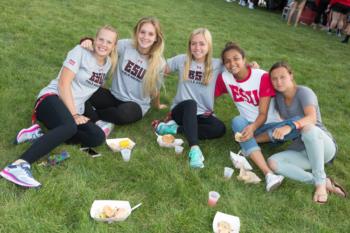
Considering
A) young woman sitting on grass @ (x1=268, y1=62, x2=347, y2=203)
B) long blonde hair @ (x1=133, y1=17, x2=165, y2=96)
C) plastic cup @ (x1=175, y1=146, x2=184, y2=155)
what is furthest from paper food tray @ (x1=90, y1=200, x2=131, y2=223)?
long blonde hair @ (x1=133, y1=17, x2=165, y2=96)

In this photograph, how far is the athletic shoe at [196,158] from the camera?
3.79m

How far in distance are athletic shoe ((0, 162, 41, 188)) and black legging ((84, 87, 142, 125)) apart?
3.84ft

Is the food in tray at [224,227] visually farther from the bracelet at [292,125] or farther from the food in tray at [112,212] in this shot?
the bracelet at [292,125]

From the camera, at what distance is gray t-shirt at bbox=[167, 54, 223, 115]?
4.41 meters

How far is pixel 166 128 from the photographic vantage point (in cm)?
439

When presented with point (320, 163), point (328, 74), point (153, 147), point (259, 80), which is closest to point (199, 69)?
point (259, 80)

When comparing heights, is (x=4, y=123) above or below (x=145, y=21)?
below

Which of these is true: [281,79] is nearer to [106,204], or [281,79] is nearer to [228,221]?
[228,221]

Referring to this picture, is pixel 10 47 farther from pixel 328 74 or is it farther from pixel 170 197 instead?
pixel 328 74

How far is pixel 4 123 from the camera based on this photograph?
13.3ft

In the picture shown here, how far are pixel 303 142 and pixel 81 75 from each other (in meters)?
2.30

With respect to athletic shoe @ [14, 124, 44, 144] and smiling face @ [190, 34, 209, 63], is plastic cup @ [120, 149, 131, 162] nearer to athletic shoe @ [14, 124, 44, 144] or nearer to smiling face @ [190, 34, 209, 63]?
athletic shoe @ [14, 124, 44, 144]

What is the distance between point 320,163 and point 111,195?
192 centimetres

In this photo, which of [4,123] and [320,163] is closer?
[320,163]
